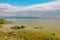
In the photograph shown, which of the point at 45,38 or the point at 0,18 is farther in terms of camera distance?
the point at 0,18

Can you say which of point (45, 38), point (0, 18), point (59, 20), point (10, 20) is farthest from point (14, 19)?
point (45, 38)

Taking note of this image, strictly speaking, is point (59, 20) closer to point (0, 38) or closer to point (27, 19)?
point (27, 19)

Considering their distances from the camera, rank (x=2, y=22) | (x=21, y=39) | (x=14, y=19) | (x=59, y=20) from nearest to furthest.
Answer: (x=21, y=39), (x=2, y=22), (x=14, y=19), (x=59, y=20)

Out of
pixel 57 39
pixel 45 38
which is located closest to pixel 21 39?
pixel 45 38

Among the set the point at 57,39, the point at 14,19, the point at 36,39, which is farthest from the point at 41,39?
the point at 14,19

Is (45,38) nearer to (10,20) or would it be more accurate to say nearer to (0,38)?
(0,38)

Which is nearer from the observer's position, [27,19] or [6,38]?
[6,38]

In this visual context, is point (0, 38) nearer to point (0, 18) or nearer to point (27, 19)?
point (0, 18)

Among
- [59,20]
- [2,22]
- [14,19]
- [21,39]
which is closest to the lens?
[21,39]
